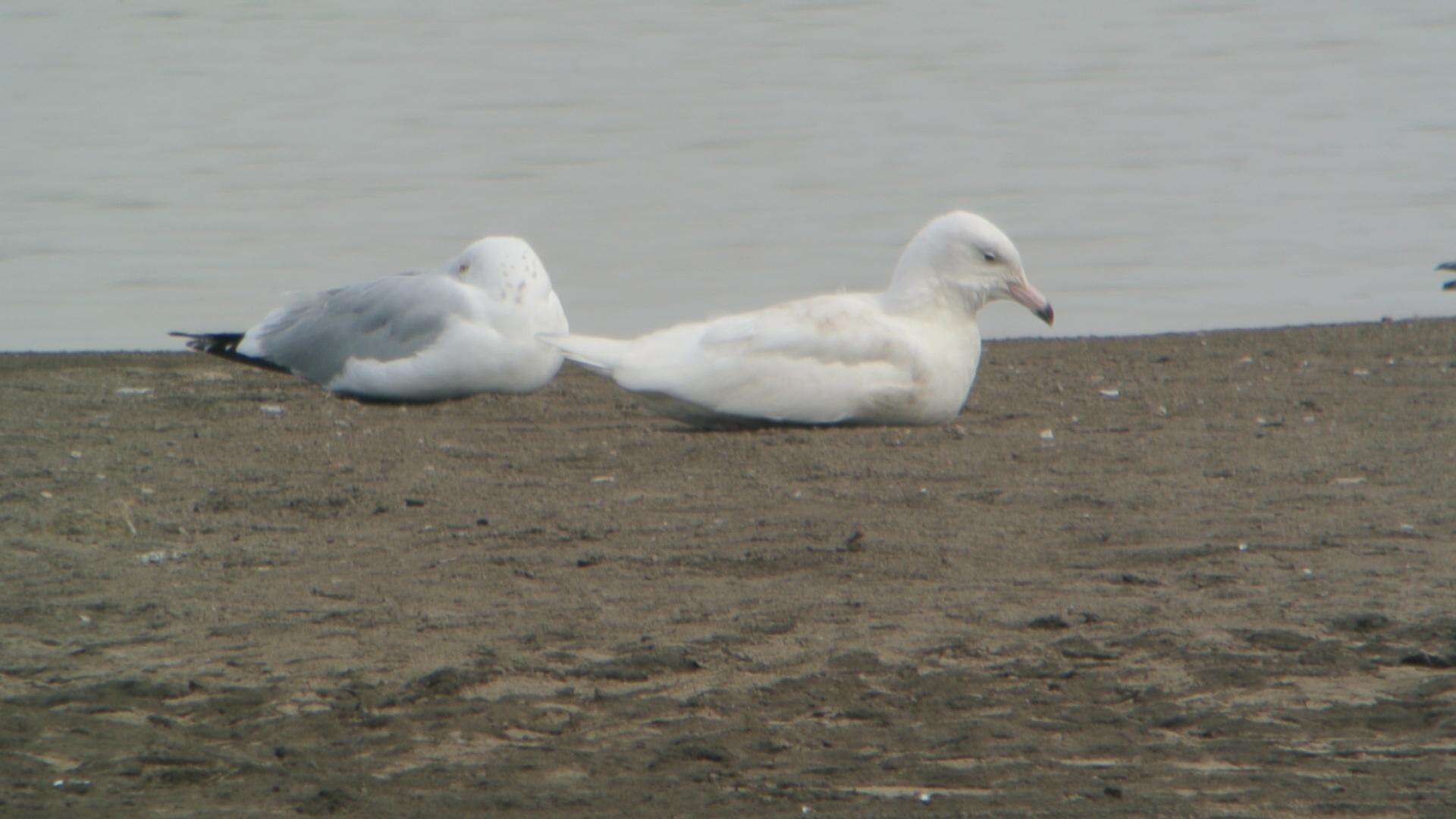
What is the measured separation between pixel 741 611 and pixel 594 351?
235 cm

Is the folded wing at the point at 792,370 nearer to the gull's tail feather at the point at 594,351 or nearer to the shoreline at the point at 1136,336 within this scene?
the gull's tail feather at the point at 594,351

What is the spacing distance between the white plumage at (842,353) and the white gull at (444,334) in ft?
2.46

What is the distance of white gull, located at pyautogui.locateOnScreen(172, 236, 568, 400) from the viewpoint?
748 centimetres

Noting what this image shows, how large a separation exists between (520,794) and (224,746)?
2.20ft

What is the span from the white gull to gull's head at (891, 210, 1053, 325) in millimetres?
1569

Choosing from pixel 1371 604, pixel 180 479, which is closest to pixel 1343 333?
pixel 1371 604

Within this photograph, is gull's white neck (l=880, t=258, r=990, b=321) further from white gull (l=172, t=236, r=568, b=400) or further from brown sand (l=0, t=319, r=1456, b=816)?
white gull (l=172, t=236, r=568, b=400)

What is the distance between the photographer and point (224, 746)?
3.70 m

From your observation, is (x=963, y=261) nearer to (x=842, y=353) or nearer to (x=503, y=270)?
(x=842, y=353)

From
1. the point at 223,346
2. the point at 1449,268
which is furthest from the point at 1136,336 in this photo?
Result: the point at 223,346

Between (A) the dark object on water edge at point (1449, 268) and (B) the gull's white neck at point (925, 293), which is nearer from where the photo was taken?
(B) the gull's white neck at point (925, 293)

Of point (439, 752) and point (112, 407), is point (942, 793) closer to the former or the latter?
point (439, 752)

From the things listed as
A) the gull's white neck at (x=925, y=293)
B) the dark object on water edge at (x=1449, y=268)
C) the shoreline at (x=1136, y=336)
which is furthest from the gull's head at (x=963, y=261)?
the dark object on water edge at (x=1449, y=268)

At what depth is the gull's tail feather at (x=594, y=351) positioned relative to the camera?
21.8 ft
